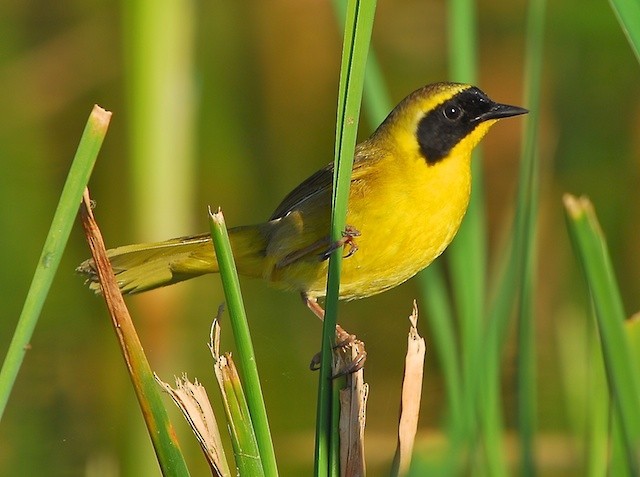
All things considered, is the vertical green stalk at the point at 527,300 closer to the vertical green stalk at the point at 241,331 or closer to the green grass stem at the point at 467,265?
the green grass stem at the point at 467,265

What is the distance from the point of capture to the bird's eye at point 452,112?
274 cm

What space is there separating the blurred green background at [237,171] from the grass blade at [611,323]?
1.06m

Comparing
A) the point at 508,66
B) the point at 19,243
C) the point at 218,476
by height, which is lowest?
the point at 218,476

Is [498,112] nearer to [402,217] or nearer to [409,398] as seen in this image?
[402,217]

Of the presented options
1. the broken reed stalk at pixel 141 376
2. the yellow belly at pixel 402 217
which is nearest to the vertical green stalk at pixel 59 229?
the broken reed stalk at pixel 141 376

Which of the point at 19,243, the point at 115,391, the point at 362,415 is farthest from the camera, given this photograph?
the point at 19,243

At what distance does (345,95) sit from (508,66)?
4337 millimetres

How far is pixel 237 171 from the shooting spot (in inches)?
220

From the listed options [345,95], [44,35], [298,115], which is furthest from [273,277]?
[44,35]

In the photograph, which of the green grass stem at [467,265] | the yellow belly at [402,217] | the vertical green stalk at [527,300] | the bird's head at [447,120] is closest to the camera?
the vertical green stalk at [527,300]

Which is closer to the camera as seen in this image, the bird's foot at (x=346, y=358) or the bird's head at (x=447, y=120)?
the bird's foot at (x=346, y=358)

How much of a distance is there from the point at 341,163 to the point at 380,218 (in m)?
0.75

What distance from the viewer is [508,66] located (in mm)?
6027

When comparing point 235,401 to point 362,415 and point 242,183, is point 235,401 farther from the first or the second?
point 242,183
